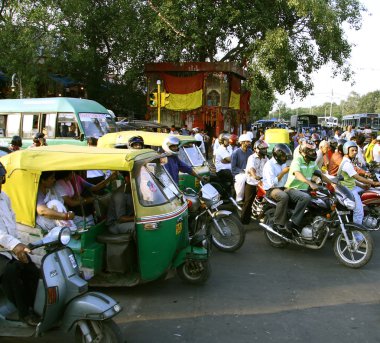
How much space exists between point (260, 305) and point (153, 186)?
5.54 ft

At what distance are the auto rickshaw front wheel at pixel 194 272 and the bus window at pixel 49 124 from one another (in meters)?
9.69

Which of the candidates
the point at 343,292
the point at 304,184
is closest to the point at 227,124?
the point at 304,184

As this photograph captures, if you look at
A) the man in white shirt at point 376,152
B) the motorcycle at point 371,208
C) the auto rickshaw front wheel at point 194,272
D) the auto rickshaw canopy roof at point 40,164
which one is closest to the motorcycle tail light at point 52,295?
the auto rickshaw canopy roof at point 40,164

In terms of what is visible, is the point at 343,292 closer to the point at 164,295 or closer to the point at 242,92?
the point at 164,295

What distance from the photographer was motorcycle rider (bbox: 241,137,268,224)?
778 cm

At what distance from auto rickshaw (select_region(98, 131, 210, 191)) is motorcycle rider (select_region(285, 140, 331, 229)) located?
2694mm

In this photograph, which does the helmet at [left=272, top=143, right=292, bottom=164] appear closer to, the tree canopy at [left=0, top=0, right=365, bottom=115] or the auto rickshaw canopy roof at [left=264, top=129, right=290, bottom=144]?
the auto rickshaw canopy roof at [left=264, top=129, right=290, bottom=144]

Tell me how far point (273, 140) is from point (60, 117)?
6886 millimetres

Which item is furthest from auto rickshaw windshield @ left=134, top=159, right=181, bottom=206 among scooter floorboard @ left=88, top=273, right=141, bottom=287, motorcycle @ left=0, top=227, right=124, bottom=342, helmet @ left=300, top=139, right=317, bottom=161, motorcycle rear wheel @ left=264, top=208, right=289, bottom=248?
helmet @ left=300, top=139, right=317, bottom=161

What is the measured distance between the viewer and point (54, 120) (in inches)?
548

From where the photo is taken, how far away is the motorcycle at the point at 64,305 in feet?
10.9

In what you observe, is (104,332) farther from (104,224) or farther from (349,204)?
(349,204)

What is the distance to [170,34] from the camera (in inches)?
824


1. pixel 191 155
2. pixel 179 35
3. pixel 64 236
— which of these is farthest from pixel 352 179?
pixel 179 35
